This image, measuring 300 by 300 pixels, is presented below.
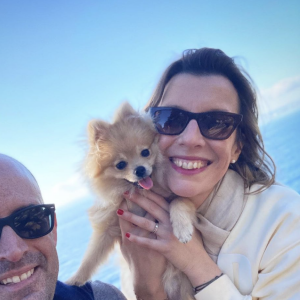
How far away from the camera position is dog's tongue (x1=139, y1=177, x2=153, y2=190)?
198 cm

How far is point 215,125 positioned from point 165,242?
2.63 ft

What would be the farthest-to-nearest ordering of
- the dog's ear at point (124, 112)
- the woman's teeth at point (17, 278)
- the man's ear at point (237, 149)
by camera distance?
the dog's ear at point (124, 112), the man's ear at point (237, 149), the woman's teeth at point (17, 278)

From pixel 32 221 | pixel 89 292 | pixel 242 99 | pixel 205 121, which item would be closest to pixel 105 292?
pixel 89 292

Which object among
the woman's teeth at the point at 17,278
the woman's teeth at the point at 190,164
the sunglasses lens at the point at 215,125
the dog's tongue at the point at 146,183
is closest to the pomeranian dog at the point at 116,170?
the dog's tongue at the point at 146,183

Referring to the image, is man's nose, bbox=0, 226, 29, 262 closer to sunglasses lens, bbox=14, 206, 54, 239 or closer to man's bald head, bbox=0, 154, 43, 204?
sunglasses lens, bbox=14, 206, 54, 239

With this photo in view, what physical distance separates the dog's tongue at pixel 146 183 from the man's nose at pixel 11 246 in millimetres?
884

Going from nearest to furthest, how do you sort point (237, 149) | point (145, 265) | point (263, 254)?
point (263, 254)
point (145, 265)
point (237, 149)

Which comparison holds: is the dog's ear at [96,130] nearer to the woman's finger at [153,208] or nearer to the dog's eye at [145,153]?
the dog's eye at [145,153]

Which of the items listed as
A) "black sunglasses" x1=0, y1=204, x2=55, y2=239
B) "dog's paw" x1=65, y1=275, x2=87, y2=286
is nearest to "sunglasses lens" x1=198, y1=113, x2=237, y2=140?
"black sunglasses" x1=0, y1=204, x2=55, y2=239

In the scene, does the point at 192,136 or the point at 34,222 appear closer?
the point at 34,222


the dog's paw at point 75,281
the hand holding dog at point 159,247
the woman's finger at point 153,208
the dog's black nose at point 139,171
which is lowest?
the dog's paw at point 75,281

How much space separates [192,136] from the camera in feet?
5.83

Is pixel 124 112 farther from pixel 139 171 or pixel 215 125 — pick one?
pixel 215 125

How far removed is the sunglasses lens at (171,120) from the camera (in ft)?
6.07
